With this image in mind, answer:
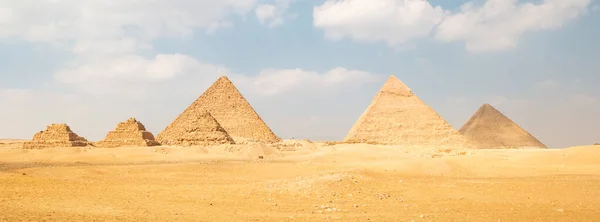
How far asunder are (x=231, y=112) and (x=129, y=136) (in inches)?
679

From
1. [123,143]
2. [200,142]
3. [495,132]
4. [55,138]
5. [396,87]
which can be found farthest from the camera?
[495,132]

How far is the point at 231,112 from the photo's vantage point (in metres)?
56.0

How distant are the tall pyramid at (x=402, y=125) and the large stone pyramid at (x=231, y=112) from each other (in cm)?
1032

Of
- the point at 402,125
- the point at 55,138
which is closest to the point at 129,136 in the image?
the point at 55,138

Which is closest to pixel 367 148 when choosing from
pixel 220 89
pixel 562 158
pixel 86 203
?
pixel 562 158

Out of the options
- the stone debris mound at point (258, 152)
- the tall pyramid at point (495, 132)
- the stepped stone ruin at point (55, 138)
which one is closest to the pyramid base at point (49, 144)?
the stepped stone ruin at point (55, 138)

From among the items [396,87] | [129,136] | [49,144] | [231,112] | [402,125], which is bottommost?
[49,144]

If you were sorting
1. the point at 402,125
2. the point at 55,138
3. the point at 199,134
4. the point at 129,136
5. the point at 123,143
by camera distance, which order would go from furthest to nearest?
the point at 402,125 < the point at 199,134 < the point at 55,138 < the point at 129,136 < the point at 123,143

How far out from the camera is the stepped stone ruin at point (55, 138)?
39.8 meters

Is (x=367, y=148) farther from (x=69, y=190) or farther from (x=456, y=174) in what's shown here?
(x=69, y=190)

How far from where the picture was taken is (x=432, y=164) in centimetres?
1909

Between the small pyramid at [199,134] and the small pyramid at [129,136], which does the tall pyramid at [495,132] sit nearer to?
the small pyramid at [199,134]

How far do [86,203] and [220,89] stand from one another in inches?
2001

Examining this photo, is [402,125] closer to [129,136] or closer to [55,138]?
[129,136]
